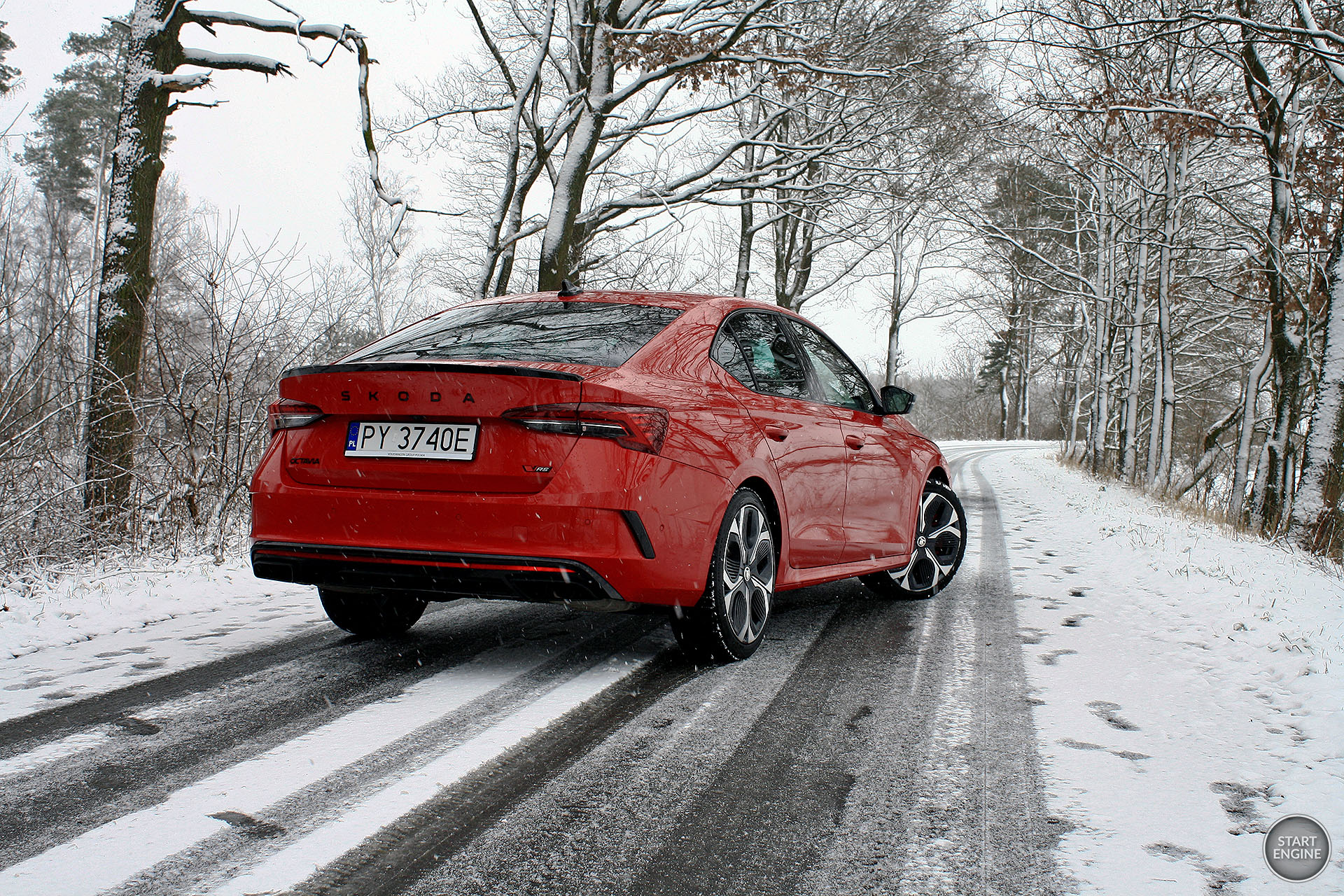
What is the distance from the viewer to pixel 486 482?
330cm

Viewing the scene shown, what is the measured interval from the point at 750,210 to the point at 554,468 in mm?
18662

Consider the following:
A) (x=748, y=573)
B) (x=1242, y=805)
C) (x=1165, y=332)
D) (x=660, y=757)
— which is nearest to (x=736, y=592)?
(x=748, y=573)

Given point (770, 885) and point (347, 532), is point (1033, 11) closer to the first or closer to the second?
point (347, 532)

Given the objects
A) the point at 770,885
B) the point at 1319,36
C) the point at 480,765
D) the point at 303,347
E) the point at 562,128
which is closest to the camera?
the point at 770,885

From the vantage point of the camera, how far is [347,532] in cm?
346

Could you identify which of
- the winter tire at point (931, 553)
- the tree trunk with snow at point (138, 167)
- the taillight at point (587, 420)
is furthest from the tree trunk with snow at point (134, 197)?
the winter tire at point (931, 553)

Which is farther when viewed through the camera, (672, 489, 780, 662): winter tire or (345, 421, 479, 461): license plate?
(672, 489, 780, 662): winter tire

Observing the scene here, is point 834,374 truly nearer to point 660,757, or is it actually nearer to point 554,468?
point 554,468

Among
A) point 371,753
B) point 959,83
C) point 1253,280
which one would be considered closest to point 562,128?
point 959,83

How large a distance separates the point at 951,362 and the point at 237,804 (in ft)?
250

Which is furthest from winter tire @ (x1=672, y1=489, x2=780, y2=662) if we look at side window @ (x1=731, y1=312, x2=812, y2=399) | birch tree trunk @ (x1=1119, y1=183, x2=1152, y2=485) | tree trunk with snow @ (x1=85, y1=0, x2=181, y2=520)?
birch tree trunk @ (x1=1119, y1=183, x2=1152, y2=485)

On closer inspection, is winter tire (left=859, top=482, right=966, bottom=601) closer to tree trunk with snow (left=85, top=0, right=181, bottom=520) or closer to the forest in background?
the forest in background

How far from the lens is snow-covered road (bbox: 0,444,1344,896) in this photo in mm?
2072

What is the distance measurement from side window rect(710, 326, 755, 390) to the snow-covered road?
1232mm
